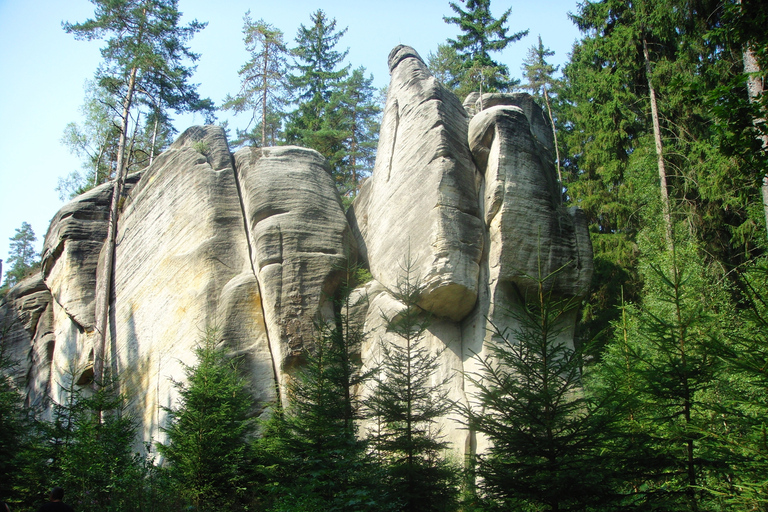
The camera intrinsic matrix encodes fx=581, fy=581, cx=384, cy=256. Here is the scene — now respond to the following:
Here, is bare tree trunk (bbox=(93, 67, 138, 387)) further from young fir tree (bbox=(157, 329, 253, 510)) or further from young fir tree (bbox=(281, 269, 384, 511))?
young fir tree (bbox=(281, 269, 384, 511))

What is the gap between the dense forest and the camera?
6590 millimetres

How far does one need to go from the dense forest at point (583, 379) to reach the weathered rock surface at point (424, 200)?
1.25m

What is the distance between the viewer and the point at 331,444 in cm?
950

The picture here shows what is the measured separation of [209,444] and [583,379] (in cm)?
860

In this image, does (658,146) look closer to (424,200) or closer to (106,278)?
(424,200)

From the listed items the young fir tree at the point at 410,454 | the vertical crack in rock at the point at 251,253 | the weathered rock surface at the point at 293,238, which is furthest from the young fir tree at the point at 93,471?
the young fir tree at the point at 410,454

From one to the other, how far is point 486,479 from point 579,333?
15.0 m

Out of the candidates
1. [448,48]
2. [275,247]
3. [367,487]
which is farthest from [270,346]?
[448,48]

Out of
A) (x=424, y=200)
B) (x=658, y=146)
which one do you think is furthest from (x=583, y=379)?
(x=658, y=146)

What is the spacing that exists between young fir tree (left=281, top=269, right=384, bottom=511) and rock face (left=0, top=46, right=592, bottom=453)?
1.74m

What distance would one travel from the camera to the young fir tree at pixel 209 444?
422 inches

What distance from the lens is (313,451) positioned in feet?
30.4

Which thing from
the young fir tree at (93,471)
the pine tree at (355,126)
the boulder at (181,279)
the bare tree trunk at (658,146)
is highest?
the pine tree at (355,126)

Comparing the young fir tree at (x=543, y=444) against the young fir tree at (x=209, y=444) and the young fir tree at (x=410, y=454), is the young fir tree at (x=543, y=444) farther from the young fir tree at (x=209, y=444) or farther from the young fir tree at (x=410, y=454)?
the young fir tree at (x=209, y=444)
